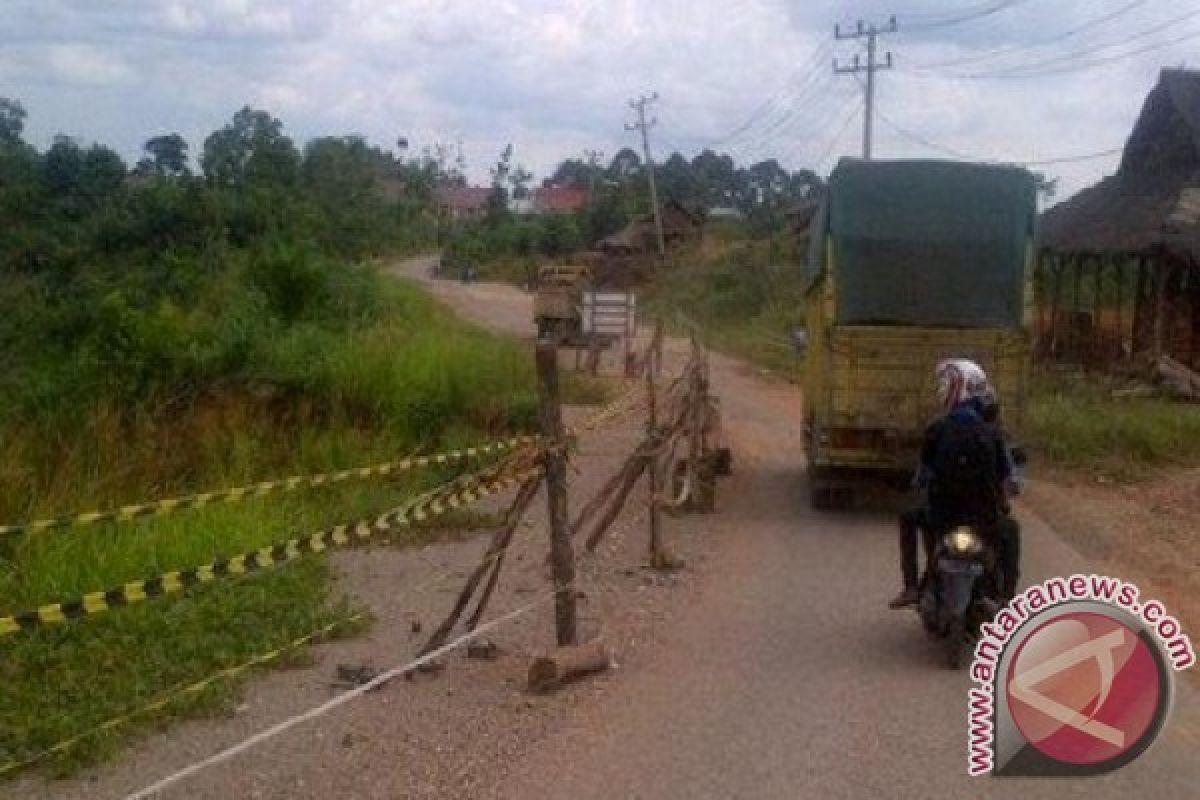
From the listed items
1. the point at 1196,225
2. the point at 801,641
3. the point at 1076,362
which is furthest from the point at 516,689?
the point at 1076,362

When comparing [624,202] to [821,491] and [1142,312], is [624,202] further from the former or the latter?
[821,491]

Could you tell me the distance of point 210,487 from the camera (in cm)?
Result: 1283

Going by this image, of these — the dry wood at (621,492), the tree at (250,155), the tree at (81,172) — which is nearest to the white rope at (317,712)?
the dry wood at (621,492)

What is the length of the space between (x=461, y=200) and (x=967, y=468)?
11725cm

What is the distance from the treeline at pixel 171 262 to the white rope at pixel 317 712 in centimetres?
819

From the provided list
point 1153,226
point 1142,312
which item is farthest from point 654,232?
point 1153,226

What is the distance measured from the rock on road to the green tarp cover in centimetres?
262

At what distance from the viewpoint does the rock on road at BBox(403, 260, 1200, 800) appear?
238 inches

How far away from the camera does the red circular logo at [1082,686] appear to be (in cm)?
568

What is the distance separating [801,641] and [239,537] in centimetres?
406

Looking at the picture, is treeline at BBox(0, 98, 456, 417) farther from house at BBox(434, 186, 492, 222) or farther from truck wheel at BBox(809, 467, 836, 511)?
house at BBox(434, 186, 492, 222)

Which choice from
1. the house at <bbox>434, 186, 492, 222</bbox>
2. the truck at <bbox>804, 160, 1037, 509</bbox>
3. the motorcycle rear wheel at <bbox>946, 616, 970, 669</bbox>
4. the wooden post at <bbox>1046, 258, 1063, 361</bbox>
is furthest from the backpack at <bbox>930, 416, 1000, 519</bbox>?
the house at <bbox>434, 186, 492, 222</bbox>

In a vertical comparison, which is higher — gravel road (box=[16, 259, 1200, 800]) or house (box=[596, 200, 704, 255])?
house (box=[596, 200, 704, 255])

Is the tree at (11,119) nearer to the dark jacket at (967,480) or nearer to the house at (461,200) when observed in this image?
the house at (461,200)
